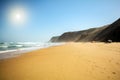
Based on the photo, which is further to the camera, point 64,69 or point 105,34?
point 105,34

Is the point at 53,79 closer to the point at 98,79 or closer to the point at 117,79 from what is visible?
A: the point at 98,79

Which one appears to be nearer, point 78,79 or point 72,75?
point 78,79

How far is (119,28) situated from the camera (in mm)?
45188

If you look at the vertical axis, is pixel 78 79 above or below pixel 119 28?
below

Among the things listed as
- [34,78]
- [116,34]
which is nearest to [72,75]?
[34,78]

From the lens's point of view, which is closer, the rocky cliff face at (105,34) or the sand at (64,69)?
the sand at (64,69)

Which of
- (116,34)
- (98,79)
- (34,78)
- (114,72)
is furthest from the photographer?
(116,34)

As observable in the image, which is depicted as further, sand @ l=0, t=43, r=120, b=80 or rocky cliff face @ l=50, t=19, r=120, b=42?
rocky cliff face @ l=50, t=19, r=120, b=42

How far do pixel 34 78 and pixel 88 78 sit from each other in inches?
79.6

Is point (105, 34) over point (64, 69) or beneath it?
over

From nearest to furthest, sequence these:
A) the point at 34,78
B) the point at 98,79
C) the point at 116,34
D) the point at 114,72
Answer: the point at 98,79 → the point at 34,78 → the point at 114,72 → the point at 116,34

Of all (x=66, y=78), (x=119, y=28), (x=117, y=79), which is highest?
(x=119, y=28)

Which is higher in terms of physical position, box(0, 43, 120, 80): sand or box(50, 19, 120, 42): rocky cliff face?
A: box(50, 19, 120, 42): rocky cliff face

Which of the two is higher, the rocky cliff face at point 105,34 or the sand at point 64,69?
the rocky cliff face at point 105,34
